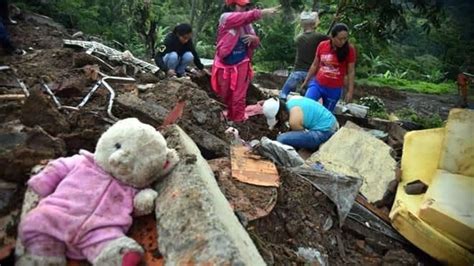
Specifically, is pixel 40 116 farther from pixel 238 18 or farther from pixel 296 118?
pixel 238 18

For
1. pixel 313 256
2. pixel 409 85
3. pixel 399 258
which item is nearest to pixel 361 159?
pixel 399 258

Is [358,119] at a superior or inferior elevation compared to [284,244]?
inferior

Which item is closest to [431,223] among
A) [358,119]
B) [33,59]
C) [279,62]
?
[358,119]

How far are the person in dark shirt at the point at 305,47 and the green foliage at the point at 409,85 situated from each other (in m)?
8.98

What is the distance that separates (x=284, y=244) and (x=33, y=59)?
181 inches

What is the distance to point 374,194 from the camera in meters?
4.54

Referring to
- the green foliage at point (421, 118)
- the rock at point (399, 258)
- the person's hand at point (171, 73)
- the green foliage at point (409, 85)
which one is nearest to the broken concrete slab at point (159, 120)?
the rock at point (399, 258)

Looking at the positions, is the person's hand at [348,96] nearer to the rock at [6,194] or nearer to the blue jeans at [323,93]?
the blue jeans at [323,93]

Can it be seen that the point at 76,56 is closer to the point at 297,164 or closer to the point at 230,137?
the point at 230,137

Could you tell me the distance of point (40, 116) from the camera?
10.2ft

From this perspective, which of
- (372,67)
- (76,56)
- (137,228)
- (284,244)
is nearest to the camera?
A: (137,228)

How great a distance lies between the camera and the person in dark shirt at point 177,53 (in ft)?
21.6

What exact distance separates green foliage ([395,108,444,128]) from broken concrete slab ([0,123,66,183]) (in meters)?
6.81

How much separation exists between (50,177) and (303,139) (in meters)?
3.18
